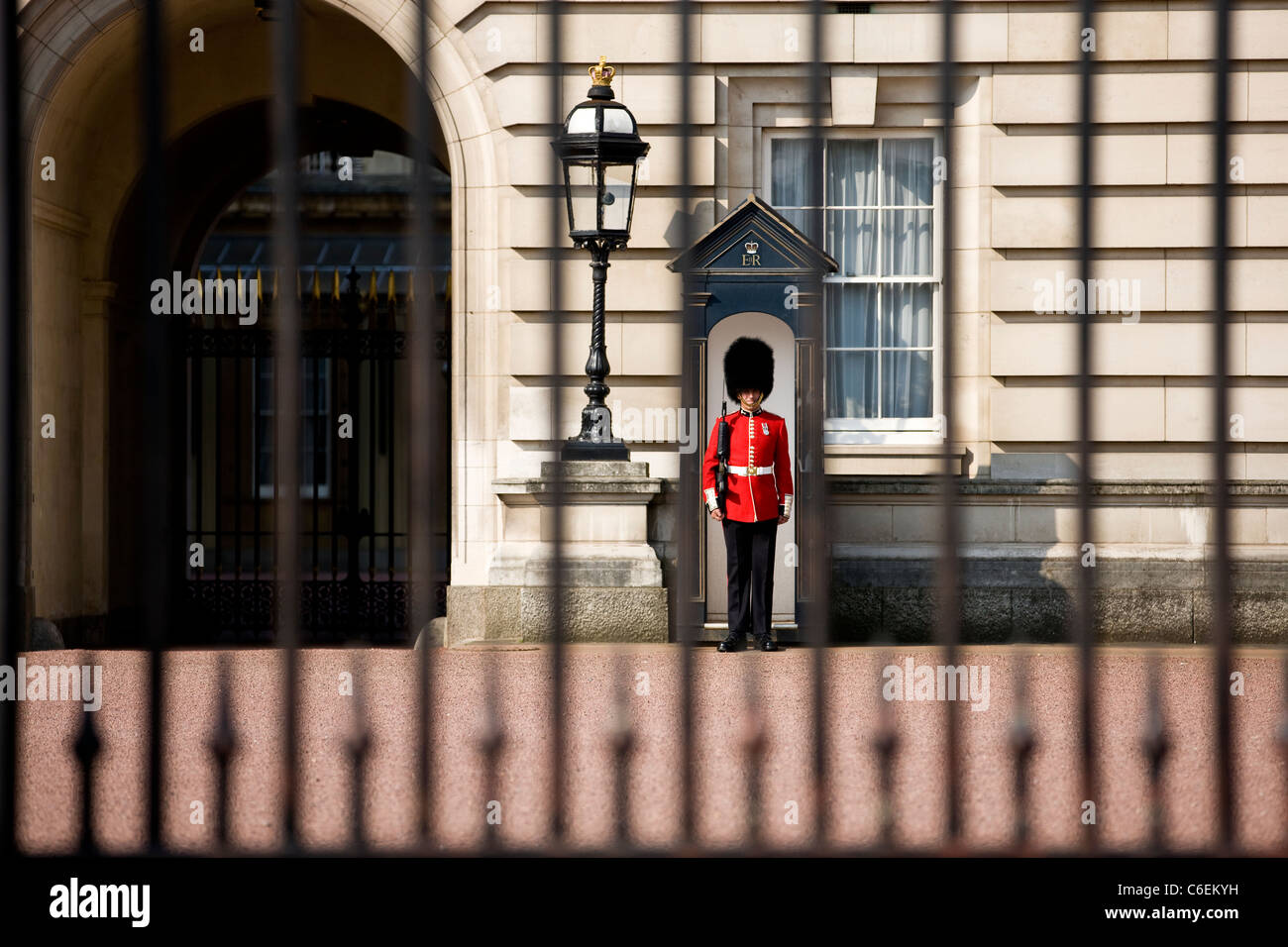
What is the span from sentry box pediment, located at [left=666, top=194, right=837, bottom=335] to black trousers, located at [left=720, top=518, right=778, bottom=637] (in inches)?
52.1

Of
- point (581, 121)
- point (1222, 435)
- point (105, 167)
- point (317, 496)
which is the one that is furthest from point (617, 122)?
point (1222, 435)

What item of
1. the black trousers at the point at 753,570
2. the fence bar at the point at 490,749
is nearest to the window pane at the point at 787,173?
the black trousers at the point at 753,570

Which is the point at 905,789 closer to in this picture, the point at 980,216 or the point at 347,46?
the point at 980,216

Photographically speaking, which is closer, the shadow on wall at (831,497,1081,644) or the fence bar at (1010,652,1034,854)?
the fence bar at (1010,652,1034,854)

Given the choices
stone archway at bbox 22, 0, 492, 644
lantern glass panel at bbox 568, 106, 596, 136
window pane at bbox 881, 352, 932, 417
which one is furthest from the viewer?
window pane at bbox 881, 352, 932, 417

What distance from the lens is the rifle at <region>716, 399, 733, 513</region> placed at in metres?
8.07

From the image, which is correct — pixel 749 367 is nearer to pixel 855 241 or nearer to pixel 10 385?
pixel 855 241

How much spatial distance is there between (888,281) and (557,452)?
7.51 m

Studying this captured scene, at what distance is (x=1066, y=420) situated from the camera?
915 centimetres

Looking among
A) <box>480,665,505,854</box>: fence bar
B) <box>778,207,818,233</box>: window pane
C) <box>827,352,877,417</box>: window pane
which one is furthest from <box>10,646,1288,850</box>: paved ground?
<box>778,207,818,233</box>: window pane

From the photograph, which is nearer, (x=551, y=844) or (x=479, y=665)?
(x=551, y=844)

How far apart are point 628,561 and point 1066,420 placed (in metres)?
2.99

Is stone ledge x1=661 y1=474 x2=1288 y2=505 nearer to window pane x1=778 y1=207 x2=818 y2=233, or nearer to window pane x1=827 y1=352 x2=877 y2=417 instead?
window pane x1=827 y1=352 x2=877 y2=417
